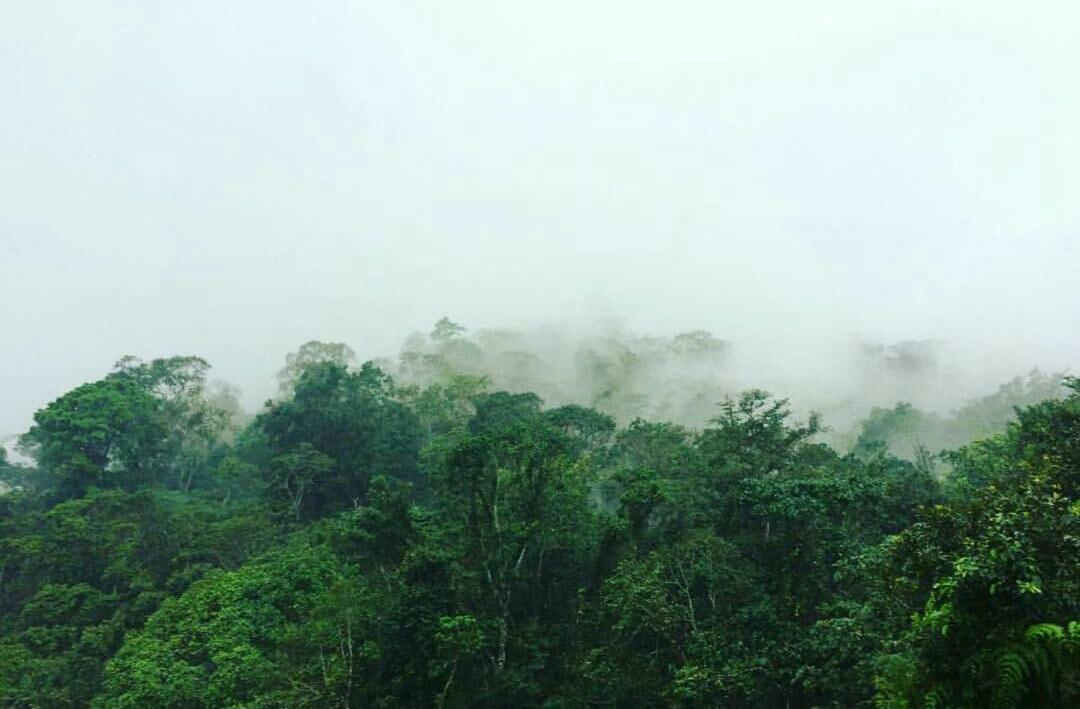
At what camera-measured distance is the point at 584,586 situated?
21.5 metres

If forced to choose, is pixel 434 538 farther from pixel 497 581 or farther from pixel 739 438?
pixel 739 438

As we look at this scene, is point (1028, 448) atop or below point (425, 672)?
atop

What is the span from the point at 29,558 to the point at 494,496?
22591mm

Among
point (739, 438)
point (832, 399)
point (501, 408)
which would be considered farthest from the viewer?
point (832, 399)

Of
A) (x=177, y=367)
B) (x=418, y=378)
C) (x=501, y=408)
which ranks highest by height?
(x=418, y=378)

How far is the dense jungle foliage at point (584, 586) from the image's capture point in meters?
7.70

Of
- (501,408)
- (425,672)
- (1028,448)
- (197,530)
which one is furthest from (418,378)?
(1028,448)

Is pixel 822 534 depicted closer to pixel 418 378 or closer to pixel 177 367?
pixel 177 367

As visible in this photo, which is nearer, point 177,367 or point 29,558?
point 29,558

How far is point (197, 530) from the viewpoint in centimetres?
2938

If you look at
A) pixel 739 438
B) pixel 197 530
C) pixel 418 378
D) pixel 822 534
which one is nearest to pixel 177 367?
pixel 418 378

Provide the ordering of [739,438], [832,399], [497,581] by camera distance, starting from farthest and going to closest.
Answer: [832,399]
[739,438]
[497,581]

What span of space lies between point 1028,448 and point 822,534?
211 inches

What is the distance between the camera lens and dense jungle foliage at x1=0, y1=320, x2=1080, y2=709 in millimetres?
7695
